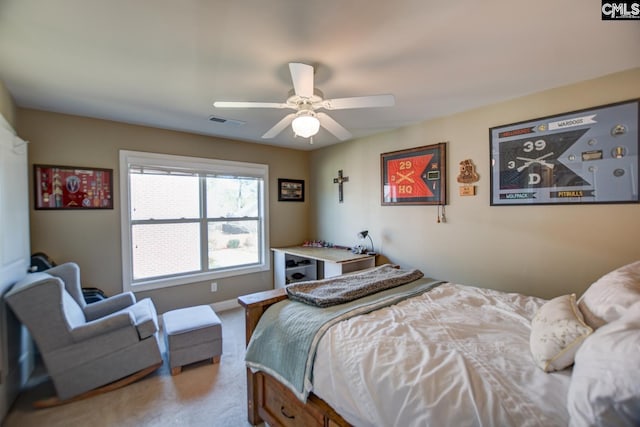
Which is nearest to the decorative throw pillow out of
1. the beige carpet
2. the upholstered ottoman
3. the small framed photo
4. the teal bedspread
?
the teal bedspread

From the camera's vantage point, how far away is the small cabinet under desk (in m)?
3.36

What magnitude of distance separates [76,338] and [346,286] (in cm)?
205

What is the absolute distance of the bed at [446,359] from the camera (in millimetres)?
869

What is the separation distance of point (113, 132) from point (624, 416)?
13.8ft

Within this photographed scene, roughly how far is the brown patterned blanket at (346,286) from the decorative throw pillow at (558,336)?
977 millimetres

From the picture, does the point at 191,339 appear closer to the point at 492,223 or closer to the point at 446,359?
the point at 446,359

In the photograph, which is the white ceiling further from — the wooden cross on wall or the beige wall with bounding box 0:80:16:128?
the wooden cross on wall

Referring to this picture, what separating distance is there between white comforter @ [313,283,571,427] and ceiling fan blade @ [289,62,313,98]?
4.71ft

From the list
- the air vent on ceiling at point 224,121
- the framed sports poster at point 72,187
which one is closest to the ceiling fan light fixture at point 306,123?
the air vent on ceiling at point 224,121

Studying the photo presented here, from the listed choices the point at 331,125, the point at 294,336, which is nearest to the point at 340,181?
the point at 331,125

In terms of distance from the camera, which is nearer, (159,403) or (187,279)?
(159,403)

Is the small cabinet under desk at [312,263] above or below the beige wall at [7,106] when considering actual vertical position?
below

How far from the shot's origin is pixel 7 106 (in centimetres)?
229

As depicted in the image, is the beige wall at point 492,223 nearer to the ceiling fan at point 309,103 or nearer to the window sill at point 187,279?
the ceiling fan at point 309,103
